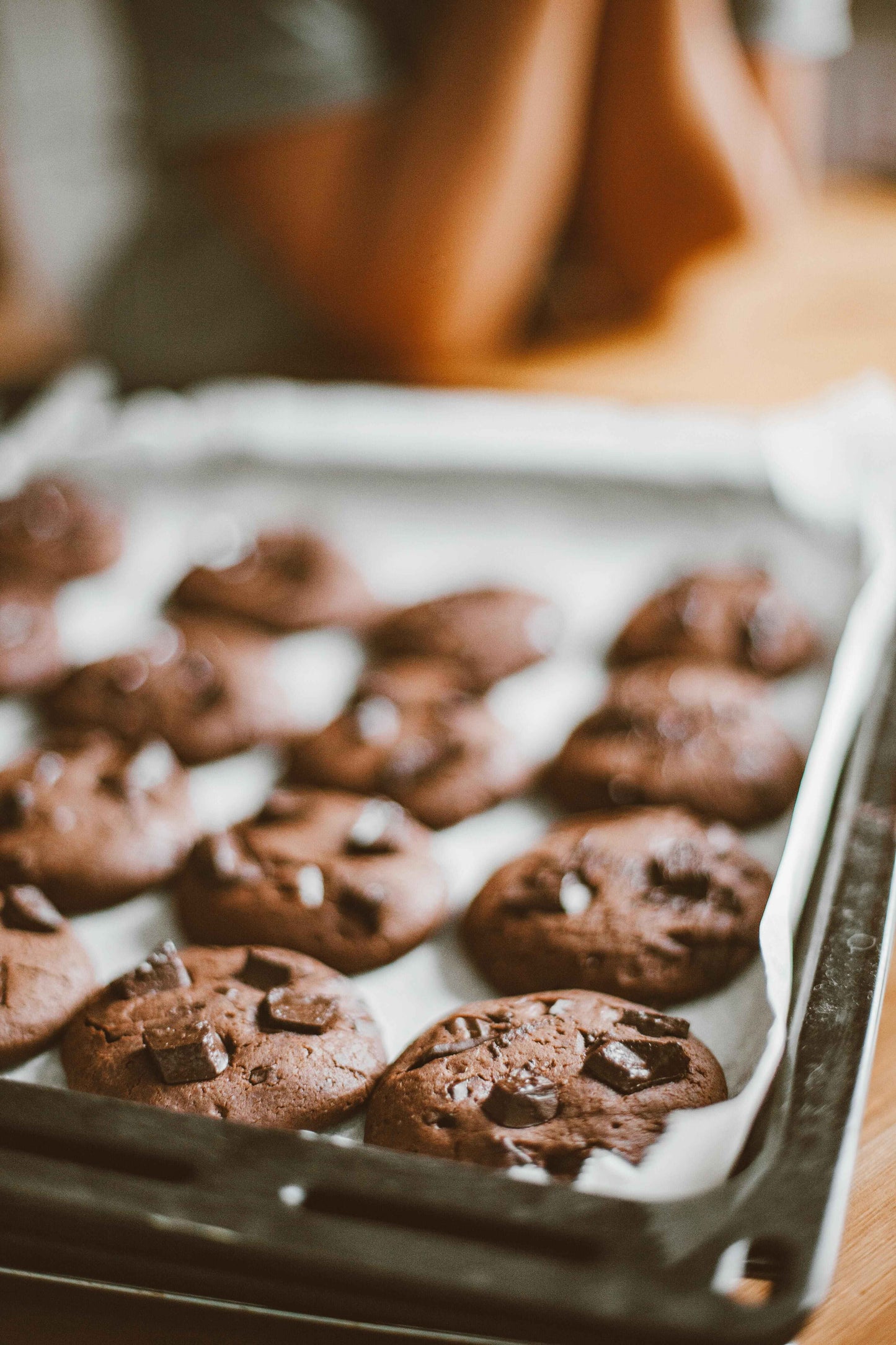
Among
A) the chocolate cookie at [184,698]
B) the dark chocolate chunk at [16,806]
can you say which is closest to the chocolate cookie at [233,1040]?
the dark chocolate chunk at [16,806]

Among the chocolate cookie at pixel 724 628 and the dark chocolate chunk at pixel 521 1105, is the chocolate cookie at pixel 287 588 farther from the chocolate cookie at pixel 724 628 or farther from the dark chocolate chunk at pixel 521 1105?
the dark chocolate chunk at pixel 521 1105

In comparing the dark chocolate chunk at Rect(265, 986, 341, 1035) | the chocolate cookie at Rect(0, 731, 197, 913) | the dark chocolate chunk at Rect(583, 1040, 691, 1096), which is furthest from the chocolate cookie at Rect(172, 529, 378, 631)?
the dark chocolate chunk at Rect(583, 1040, 691, 1096)

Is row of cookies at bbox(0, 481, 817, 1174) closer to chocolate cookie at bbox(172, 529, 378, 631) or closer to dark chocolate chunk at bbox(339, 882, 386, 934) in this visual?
dark chocolate chunk at bbox(339, 882, 386, 934)

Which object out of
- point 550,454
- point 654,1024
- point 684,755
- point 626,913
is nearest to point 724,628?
point 684,755

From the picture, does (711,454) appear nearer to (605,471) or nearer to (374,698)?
(605,471)

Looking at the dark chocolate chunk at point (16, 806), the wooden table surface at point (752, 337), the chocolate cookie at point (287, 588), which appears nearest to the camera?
the dark chocolate chunk at point (16, 806)

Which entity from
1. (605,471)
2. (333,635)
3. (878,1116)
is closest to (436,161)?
(605,471)
